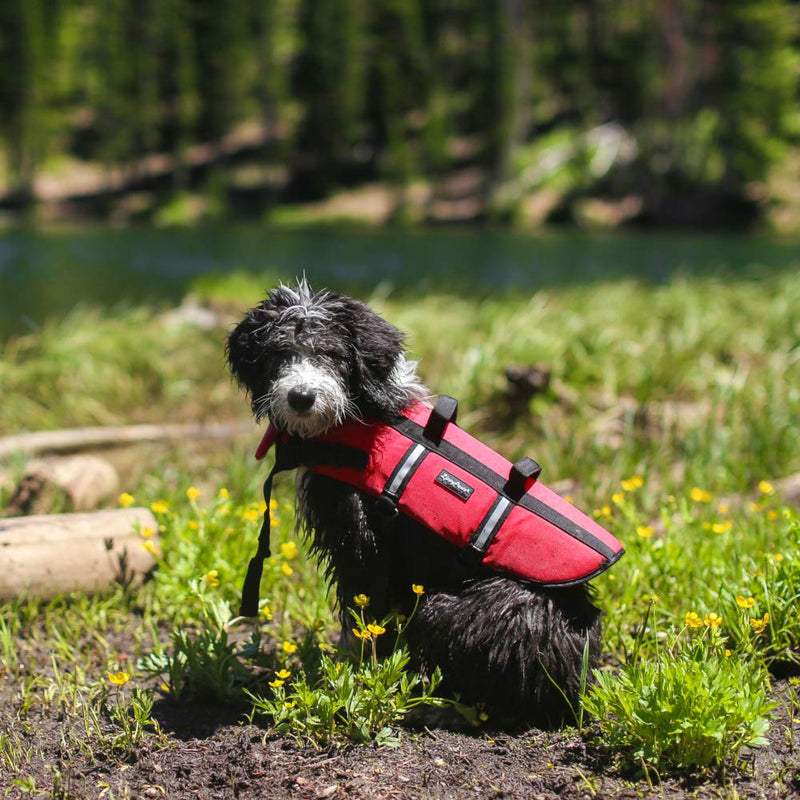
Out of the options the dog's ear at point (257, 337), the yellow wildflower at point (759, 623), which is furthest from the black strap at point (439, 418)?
the yellow wildflower at point (759, 623)

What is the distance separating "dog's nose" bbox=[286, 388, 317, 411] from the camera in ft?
9.43

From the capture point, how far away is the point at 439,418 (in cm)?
314

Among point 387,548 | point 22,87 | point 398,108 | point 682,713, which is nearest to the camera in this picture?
point 682,713

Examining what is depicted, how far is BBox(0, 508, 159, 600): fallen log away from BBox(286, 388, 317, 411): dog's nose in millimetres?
1486

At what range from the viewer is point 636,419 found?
241 inches

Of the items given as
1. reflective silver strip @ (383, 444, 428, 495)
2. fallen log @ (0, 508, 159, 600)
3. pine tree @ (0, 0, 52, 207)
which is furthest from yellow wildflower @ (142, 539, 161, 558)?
pine tree @ (0, 0, 52, 207)

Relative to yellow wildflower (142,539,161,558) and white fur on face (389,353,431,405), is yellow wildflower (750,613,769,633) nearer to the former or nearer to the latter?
white fur on face (389,353,431,405)

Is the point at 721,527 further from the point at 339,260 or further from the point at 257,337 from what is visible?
the point at 339,260

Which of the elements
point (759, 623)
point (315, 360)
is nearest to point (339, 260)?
point (315, 360)

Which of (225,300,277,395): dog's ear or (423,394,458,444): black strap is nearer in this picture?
(225,300,277,395): dog's ear

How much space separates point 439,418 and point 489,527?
0.41 meters

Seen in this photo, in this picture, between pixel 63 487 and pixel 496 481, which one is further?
pixel 63 487

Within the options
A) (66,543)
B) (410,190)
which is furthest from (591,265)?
(410,190)

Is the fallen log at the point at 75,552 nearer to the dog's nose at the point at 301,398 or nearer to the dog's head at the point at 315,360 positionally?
the dog's head at the point at 315,360
